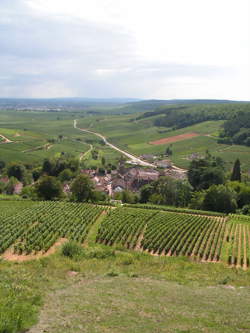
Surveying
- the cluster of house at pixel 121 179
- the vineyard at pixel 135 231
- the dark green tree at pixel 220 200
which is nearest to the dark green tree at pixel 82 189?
the vineyard at pixel 135 231

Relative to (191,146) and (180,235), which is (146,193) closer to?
(180,235)

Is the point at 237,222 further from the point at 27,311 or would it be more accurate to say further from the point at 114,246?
the point at 27,311

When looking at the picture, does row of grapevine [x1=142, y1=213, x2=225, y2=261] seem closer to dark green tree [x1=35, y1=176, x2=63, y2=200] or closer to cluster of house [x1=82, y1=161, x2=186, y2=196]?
dark green tree [x1=35, y1=176, x2=63, y2=200]

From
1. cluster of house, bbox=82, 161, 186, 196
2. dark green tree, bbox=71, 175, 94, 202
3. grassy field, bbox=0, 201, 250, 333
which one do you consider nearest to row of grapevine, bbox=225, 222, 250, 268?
grassy field, bbox=0, 201, 250, 333

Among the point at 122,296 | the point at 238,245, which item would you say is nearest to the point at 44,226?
the point at 122,296

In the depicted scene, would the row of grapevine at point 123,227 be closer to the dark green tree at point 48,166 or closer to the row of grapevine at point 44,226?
the row of grapevine at point 44,226

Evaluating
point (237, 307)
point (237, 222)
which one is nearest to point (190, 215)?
point (237, 222)
